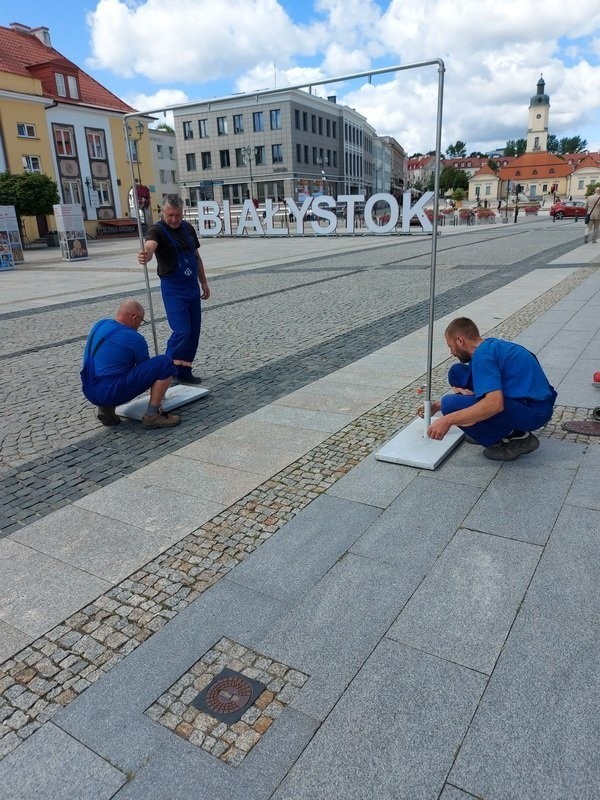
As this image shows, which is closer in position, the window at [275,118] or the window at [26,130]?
the window at [26,130]

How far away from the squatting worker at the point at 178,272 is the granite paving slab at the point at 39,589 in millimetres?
3168

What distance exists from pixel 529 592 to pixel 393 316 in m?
7.61

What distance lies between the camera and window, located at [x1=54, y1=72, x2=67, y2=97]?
44250 millimetres

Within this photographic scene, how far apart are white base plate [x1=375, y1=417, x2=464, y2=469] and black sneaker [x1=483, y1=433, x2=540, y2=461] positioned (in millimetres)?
328

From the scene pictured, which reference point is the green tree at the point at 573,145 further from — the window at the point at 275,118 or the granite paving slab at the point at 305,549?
the granite paving slab at the point at 305,549

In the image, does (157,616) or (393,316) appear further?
(393,316)

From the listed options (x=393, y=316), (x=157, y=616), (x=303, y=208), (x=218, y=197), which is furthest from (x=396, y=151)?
(x=157, y=616)

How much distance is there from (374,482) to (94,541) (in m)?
1.82

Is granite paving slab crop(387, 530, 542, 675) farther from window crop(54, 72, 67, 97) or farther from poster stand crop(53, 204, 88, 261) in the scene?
window crop(54, 72, 67, 97)

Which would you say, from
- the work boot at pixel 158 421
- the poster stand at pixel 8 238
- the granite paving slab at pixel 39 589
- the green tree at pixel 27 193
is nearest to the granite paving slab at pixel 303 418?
the work boot at pixel 158 421

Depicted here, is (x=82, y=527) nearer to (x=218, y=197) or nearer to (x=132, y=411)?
(x=132, y=411)

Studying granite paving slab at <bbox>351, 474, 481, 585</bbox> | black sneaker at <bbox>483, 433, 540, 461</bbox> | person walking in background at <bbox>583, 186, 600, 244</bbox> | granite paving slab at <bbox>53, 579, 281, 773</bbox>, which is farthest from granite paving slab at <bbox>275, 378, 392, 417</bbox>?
person walking in background at <bbox>583, 186, 600, 244</bbox>

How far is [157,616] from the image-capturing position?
2.87m

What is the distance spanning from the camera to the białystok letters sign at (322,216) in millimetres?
32062
